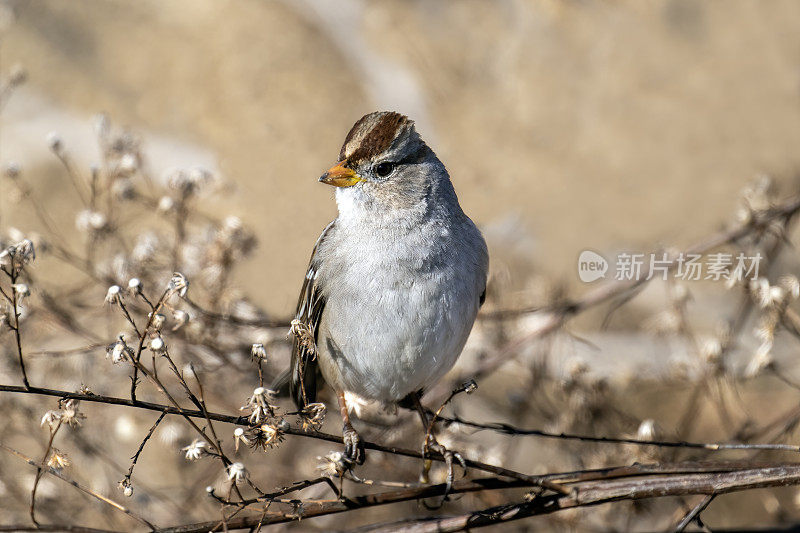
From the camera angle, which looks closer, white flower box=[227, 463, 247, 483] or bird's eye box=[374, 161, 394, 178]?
white flower box=[227, 463, 247, 483]

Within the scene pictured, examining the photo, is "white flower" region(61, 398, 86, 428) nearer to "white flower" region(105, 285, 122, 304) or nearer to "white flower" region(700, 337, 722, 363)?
"white flower" region(105, 285, 122, 304)

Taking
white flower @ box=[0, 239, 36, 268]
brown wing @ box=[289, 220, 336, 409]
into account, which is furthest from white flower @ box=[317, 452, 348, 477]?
white flower @ box=[0, 239, 36, 268]

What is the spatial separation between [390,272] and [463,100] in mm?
1947

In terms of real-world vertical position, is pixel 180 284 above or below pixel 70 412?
above

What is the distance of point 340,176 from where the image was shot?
2.61 meters

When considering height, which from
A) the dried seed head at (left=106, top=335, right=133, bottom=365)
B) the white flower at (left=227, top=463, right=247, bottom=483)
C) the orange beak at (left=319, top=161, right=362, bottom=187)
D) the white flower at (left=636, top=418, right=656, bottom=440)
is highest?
the orange beak at (left=319, top=161, right=362, bottom=187)

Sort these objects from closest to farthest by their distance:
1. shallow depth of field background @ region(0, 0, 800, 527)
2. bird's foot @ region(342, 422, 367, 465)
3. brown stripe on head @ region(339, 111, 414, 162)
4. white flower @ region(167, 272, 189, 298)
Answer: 1. white flower @ region(167, 272, 189, 298)
2. bird's foot @ region(342, 422, 367, 465)
3. brown stripe on head @ region(339, 111, 414, 162)
4. shallow depth of field background @ region(0, 0, 800, 527)

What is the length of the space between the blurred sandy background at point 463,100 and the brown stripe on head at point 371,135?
1.48 m

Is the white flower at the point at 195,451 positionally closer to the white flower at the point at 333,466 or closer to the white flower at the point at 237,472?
the white flower at the point at 237,472

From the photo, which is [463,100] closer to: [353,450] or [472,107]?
[472,107]

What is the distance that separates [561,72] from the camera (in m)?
4.17

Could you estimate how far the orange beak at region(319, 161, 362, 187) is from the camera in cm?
260

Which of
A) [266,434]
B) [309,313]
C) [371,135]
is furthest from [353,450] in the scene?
[371,135]

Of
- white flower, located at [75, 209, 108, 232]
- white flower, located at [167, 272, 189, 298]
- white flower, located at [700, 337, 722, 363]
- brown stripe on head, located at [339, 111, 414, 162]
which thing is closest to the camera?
white flower, located at [167, 272, 189, 298]
